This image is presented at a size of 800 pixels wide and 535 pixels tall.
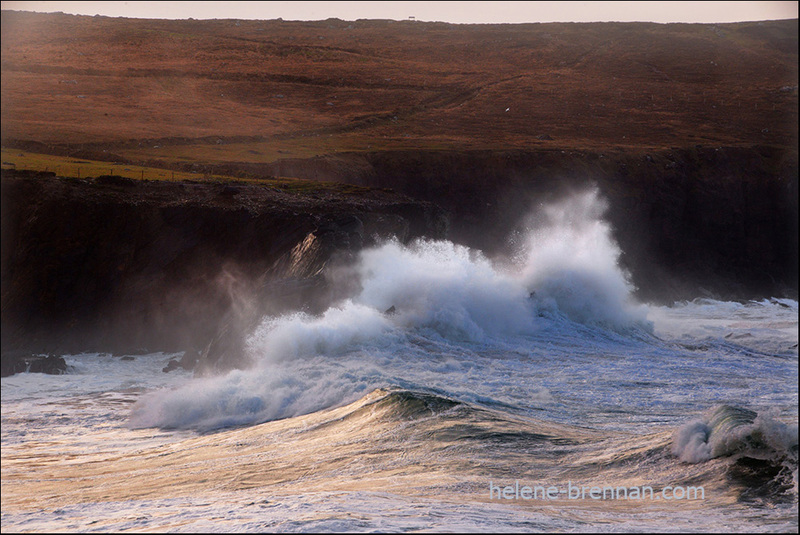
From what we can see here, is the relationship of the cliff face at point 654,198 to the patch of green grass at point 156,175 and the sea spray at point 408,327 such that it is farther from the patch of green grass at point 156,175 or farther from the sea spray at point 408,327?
the sea spray at point 408,327

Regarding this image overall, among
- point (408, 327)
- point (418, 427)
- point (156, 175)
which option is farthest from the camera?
point (156, 175)

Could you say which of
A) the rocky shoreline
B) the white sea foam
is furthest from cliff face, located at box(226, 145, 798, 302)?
the white sea foam

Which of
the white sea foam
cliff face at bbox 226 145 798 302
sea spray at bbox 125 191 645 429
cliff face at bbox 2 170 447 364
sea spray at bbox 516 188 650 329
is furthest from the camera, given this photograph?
cliff face at bbox 226 145 798 302

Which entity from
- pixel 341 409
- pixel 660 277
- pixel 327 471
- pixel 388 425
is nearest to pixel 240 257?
pixel 341 409

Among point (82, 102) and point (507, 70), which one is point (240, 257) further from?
point (507, 70)

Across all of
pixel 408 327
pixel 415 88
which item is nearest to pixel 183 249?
pixel 408 327

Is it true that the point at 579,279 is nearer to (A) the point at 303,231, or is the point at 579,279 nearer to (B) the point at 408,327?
(B) the point at 408,327

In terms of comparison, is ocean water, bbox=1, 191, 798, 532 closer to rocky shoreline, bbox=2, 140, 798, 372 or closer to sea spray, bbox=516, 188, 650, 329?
rocky shoreline, bbox=2, 140, 798, 372
